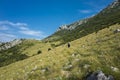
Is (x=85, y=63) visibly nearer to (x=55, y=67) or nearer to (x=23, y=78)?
(x=55, y=67)

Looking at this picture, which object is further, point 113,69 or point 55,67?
point 55,67

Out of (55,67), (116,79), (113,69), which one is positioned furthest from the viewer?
(55,67)

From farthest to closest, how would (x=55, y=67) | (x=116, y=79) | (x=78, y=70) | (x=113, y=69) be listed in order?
(x=55, y=67) → (x=78, y=70) → (x=113, y=69) → (x=116, y=79)

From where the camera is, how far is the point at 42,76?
2902 cm

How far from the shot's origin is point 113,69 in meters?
24.9

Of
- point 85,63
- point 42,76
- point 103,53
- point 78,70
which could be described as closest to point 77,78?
point 78,70

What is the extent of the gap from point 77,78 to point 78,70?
7.05ft

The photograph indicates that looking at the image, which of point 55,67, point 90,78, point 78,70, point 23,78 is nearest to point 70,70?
point 78,70

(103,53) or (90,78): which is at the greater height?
(103,53)

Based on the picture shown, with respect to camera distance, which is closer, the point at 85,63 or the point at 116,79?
the point at 116,79

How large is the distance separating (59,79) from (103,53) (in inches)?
394

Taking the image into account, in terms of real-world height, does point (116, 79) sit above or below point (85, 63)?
below

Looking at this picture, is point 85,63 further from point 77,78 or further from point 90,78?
point 90,78

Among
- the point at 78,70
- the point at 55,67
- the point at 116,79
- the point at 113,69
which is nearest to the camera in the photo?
the point at 116,79
